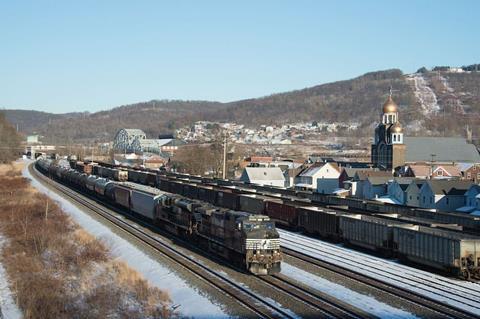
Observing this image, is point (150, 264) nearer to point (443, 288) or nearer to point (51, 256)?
point (51, 256)

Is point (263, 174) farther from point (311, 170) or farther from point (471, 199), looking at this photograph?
point (471, 199)

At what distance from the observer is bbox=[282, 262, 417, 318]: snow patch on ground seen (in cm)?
2073

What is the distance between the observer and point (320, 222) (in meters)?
39.4

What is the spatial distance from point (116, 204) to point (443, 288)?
39136 mm

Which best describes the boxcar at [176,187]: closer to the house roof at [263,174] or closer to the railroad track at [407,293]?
the house roof at [263,174]

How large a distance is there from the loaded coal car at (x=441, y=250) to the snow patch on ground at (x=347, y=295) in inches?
243

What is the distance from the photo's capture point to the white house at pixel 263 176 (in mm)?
93750

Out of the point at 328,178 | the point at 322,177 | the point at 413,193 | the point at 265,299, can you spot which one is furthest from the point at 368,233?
the point at 328,178

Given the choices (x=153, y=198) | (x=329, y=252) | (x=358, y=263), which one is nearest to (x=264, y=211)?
(x=153, y=198)

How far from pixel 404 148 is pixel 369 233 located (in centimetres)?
7449

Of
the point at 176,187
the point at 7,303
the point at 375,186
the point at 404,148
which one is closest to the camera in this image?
→ the point at 7,303

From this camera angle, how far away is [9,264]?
→ 30.3 metres

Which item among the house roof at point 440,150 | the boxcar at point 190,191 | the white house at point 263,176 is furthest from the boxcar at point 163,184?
the house roof at point 440,150

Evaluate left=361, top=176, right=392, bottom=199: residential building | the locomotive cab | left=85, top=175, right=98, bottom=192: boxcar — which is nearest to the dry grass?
the locomotive cab
